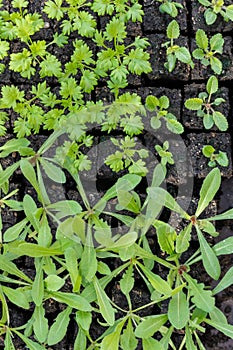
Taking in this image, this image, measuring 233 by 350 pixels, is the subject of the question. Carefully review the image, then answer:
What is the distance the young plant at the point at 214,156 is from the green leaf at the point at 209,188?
0.29 ft

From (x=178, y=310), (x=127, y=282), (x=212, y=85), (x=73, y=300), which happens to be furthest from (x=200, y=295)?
(x=212, y=85)

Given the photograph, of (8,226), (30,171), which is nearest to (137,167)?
(30,171)

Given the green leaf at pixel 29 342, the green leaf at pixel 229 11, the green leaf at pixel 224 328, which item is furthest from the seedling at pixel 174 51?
the green leaf at pixel 29 342

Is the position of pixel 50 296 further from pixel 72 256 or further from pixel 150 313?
pixel 150 313

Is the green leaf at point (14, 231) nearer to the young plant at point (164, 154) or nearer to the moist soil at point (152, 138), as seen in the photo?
the moist soil at point (152, 138)

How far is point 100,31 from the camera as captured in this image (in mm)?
1501

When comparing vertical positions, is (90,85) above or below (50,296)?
above

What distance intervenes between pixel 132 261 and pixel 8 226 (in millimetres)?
322

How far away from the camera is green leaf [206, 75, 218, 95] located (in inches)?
57.6

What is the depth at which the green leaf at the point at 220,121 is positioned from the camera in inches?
58.4

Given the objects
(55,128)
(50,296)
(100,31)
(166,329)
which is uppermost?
(100,31)

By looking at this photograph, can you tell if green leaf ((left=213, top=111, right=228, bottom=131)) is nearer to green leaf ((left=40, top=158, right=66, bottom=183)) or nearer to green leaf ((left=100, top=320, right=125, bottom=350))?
green leaf ((left=40, top=158, right=66, bottom=183))

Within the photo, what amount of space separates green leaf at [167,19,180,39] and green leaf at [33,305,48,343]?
0.72 metres

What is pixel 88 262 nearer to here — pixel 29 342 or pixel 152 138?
pixel 29 342
